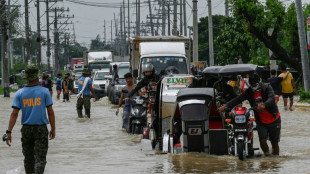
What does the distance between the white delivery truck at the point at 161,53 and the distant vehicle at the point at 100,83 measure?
12696 mm

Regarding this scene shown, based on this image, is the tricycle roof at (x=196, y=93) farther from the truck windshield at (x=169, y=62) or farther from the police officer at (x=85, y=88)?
the truck windshield at (x=169, y=62)

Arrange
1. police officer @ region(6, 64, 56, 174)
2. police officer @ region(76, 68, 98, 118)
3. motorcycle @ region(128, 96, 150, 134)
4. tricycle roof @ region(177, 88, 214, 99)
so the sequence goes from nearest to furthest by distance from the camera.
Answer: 1. police officer @ region(6, 64, 56, 174)
2. tricycle roof @ region(177, 88, 214, 99)
3. motorcycle @ region(128, 96, 150, 134)
4. police officer @ region(76, 68, 98, 118)

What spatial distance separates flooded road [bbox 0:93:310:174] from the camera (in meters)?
12.2

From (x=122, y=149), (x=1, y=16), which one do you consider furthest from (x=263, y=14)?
(x=122, y=149)

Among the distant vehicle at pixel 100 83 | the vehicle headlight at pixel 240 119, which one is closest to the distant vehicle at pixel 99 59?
the distant vehicle at pixel 100 83

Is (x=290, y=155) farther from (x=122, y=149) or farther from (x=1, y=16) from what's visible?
(x=1, y=16)

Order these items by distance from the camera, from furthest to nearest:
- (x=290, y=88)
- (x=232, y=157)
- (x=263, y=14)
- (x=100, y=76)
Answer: (x=100, y=76) < (x=263, y=14) < (x=290, y=88) < (x=232, y=157)

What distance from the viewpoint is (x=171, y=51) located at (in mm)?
27781

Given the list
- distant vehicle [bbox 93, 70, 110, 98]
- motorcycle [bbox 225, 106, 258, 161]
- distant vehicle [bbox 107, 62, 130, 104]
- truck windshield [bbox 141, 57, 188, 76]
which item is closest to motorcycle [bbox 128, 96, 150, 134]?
motorcycle [bbox 225, 106, 258, 161]

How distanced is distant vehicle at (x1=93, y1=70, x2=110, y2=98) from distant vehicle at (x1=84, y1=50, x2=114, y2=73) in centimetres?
1201

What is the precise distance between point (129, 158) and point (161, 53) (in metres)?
14.0

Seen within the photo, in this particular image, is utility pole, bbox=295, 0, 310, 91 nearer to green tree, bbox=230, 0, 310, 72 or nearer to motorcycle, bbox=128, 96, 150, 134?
green tree, bbox=230, 0, 310, 72

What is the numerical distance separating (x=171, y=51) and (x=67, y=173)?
15.9m

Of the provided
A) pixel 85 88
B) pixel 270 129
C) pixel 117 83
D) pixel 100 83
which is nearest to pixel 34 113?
pixel 270 129
